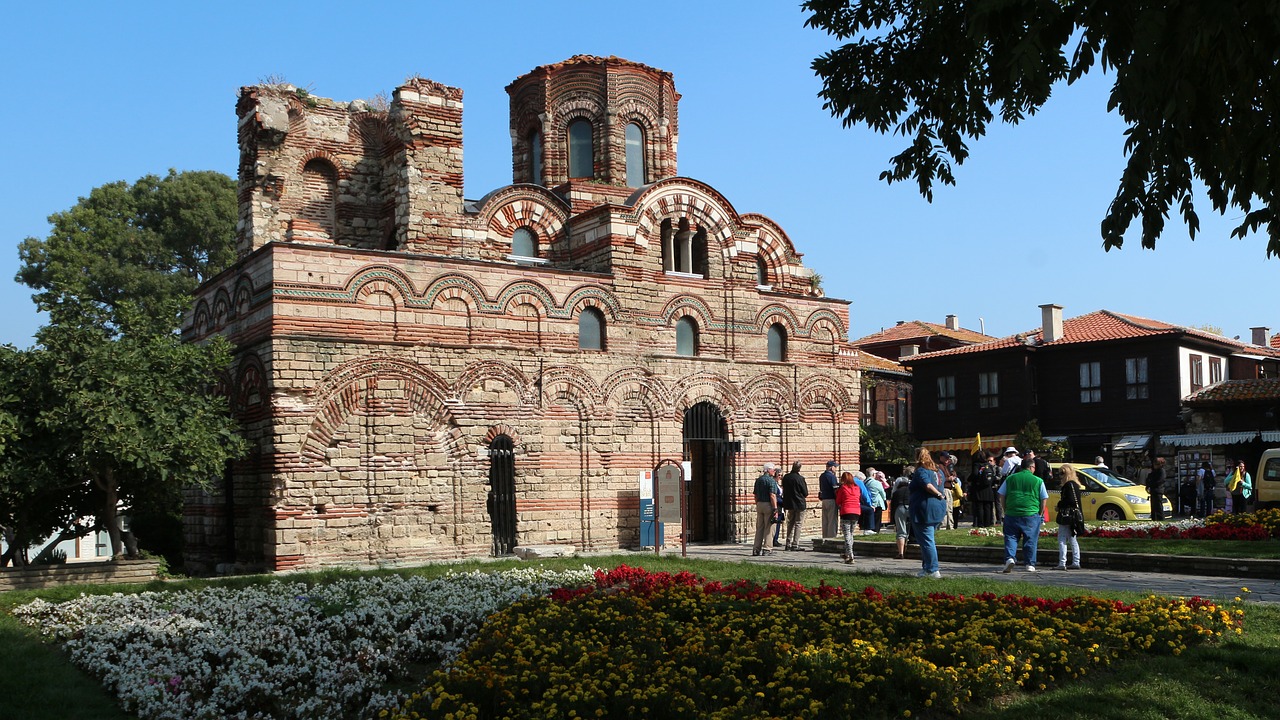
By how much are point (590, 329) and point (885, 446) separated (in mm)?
18488

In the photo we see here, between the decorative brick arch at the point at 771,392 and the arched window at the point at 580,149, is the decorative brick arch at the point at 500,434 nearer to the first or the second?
the decorative brick arch at the point at 771,392

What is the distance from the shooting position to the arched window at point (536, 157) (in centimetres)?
2533

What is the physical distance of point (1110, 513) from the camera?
2252 centimetres

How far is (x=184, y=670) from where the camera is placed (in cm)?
861

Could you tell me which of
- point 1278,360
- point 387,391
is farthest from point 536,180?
point 1278,360

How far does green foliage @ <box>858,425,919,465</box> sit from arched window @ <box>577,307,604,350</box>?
57.5ft

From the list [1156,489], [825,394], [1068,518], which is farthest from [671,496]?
[1156,489]

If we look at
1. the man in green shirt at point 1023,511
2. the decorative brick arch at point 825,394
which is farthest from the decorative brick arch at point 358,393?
the man in green shirt at point 1023,511

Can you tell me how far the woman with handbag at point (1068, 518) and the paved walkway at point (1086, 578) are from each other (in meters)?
0.23

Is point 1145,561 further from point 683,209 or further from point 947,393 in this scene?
point 947,393

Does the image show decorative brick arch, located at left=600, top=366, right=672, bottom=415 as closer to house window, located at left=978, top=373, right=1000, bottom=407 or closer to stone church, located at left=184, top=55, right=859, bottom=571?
stone church, located at left=184, top=55, right=859, bottom=571

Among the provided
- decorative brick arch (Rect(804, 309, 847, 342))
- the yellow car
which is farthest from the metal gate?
the yellow car

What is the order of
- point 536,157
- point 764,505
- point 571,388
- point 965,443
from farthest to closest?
point 965,443, point 536,157, point 571,388, point 764,505

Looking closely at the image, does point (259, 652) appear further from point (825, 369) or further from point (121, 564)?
point (825, 369)
